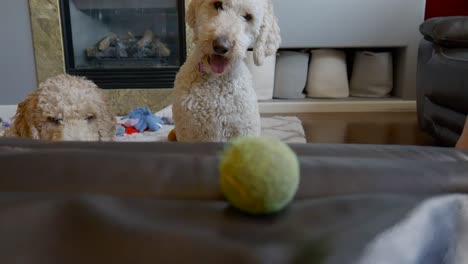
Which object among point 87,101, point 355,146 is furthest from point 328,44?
point 355,146

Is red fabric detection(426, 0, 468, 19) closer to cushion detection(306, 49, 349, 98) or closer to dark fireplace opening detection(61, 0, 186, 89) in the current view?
cushion detection(306, 49, 349, 98)

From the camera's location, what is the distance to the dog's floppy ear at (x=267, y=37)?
149 cm

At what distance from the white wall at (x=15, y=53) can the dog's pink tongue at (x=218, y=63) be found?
2.13 metres

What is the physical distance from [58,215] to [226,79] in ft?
3.70

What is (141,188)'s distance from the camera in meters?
0.39

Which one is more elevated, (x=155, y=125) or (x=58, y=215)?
(x=58, y=215)

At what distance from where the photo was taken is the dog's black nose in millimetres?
1348

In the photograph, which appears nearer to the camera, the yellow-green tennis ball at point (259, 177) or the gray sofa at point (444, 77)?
the yellow-green tennis ball at point (259, 177)

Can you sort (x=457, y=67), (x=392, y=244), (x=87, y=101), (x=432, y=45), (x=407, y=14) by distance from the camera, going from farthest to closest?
1. (x=407, y=14)
2. (x=432, y=45)
3. (x=457, y=67)
4. (x=87, y=101)
5. (x=392, y=244)

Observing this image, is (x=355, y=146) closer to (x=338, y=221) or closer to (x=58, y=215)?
(x=338, y=221)

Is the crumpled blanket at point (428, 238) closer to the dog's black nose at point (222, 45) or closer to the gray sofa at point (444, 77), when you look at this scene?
the dog's black nose at point (222, 45)

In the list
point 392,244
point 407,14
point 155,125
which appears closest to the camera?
point 392,244

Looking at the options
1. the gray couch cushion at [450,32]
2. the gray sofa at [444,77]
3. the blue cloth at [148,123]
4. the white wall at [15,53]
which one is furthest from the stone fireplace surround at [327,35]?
the gray couch cushion at [450,32]

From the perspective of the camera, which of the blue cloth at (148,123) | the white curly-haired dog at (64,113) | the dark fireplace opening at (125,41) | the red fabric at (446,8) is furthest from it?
the dark fireplace opening at (125,41)
